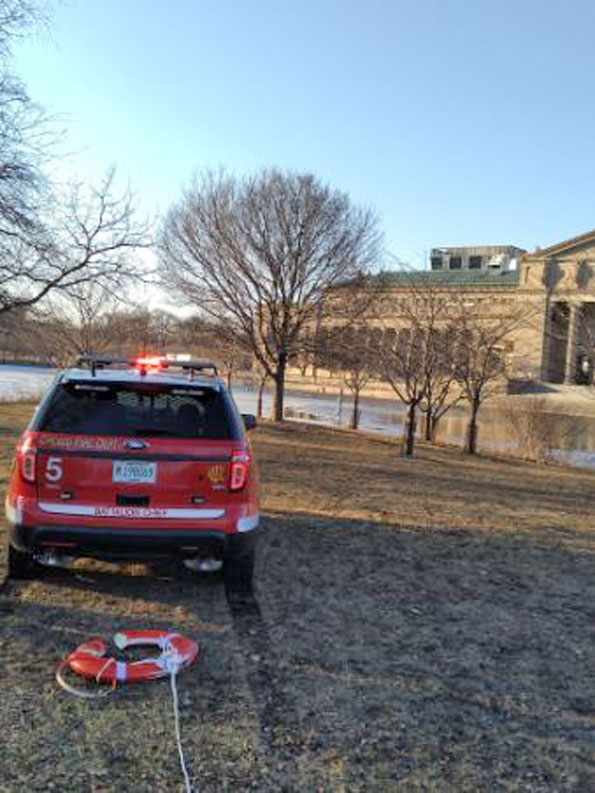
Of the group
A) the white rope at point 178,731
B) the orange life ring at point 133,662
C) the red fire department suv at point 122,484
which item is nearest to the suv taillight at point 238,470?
the red fire department suv at point 122,484

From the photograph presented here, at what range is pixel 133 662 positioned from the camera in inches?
157

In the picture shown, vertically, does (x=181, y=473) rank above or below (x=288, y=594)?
above

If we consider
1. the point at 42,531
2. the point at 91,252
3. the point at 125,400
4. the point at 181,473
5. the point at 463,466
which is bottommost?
the point at 463,466

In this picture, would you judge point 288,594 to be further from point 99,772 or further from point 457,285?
point 457,285

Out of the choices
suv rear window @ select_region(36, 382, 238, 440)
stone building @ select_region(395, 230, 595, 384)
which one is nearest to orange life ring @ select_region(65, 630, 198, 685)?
suv rear window @ select_region(36, 382, 238, 440)

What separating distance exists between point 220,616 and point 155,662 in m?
0.99

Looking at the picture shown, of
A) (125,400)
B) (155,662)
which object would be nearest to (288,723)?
(155,662)

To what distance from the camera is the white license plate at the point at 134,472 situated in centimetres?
486

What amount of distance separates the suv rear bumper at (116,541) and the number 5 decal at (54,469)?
1.01 ft

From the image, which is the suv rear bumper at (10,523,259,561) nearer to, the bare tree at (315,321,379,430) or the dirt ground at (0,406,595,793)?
the dirt ground at (0,406,595,793)

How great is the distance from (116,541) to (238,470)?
35.8 inches

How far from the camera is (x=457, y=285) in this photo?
22.9 metres

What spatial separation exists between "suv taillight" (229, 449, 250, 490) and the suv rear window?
0.48 ft

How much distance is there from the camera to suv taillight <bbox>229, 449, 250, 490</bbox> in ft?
16.5
